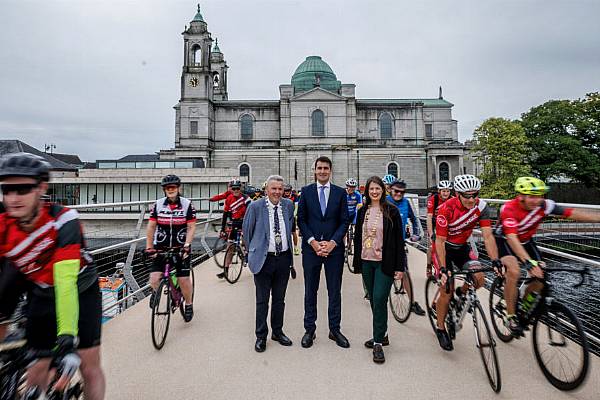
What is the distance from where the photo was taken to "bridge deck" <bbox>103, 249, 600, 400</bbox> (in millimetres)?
2941

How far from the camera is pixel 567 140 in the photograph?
3231 centimetres

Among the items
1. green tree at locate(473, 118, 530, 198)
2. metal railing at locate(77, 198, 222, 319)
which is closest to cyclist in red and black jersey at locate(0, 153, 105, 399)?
metal railing at locate(77, 198, 222, 319)

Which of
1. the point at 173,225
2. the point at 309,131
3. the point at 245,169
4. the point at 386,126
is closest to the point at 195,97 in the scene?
the point at 245,169

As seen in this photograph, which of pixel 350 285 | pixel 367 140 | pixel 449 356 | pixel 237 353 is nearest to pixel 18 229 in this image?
pixel 237 353

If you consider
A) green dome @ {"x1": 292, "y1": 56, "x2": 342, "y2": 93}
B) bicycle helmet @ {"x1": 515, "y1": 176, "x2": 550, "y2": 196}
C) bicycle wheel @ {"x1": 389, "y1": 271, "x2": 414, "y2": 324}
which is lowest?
bicycle wheel @ {"x1": 389, "y1": 271, "x2": 414, "y2": 324}

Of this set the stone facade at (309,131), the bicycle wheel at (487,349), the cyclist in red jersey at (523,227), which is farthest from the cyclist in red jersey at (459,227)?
the stone facade at (309,131)

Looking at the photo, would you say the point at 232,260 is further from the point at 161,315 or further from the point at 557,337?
the point at 557,337

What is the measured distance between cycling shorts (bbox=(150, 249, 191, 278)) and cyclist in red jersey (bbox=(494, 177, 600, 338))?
3700 millimetres

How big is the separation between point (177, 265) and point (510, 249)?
3966 mm

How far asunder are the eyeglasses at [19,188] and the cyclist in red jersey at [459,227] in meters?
3.42

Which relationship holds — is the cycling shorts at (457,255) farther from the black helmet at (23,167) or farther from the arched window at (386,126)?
the arched window at (386,126)

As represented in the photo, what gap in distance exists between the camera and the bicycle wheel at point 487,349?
2.84 metres

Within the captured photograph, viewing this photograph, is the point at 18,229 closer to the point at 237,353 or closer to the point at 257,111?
the point at 237,353

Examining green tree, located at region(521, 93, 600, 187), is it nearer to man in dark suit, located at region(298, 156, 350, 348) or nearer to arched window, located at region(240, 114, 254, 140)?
arched window, located at region(240, 114, 254, 140)
